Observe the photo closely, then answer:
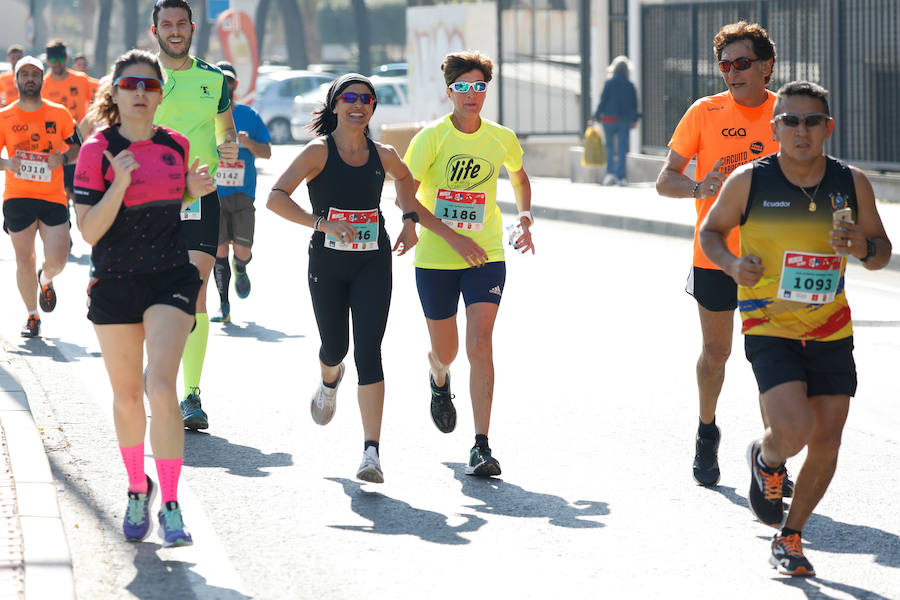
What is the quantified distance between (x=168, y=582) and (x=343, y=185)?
2115 mm

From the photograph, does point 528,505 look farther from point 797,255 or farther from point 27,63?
point 27,63

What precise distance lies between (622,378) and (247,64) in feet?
86.8

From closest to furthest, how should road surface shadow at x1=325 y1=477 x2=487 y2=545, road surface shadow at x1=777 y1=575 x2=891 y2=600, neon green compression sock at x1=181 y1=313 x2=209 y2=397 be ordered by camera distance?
road surface shadow at x1=777 y1=575 x2=891 y2=600
road surface shadow at x1=325 y1=477 x2=487 y2=545
neon green compression sock at x1=181 y1=313 x2=209 y2=397

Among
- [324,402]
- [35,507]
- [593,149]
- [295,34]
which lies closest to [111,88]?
[35,507]

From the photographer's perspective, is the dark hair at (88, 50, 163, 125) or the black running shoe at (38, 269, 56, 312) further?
the black running shoe at (38, 269, 56, 312)

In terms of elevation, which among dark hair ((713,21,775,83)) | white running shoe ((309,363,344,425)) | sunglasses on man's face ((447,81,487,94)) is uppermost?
dark hair ((713,21,775,83))

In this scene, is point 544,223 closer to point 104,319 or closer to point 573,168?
point 573,168

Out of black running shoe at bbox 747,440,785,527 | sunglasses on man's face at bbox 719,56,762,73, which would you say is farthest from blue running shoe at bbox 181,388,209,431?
black running shoe at bbox 747,440,785,527

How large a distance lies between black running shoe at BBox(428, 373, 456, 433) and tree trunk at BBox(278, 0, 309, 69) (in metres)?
53.4

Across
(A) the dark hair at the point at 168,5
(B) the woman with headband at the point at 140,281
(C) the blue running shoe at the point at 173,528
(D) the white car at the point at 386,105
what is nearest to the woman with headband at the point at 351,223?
(B) the woman with headband at the point at 140,281

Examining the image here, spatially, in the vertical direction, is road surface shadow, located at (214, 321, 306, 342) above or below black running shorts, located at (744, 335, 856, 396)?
below

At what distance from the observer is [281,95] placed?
131ft

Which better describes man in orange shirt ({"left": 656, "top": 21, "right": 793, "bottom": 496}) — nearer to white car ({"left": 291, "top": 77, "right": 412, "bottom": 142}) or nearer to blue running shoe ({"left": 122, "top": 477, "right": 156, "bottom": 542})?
blue running shoe ({"left": 122, "top": 477, "right": 156, "bottom": 542})

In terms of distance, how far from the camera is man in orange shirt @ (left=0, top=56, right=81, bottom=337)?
407 inches
